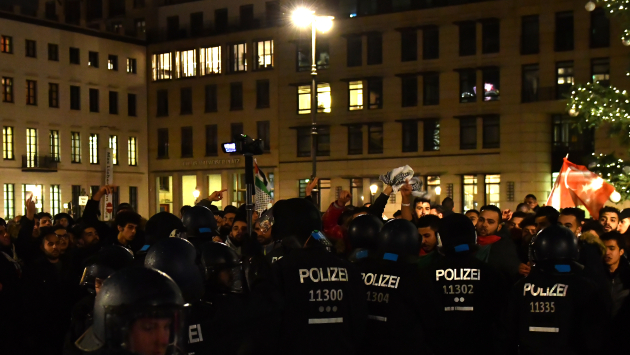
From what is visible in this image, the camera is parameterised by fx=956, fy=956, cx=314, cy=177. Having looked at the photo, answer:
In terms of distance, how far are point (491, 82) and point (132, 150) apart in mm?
26066

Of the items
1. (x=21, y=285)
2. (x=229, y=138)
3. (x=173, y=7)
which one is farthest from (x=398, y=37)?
(x=21, y=285)

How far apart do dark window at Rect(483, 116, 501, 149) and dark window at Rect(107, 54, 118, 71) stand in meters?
25.6

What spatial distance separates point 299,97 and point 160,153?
12162 mm

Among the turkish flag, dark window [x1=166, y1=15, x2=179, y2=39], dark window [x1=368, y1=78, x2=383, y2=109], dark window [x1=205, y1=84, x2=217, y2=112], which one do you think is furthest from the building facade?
the turkish flag

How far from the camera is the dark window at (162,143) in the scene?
2596 inches

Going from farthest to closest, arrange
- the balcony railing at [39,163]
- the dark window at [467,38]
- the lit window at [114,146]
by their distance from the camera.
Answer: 1. the lit window at [114,146]
2. the balcony railing at [39,163]
3. the dark window at [467,38]

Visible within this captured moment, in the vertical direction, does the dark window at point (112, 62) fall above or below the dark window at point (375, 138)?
above

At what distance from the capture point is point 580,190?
19.2 metres

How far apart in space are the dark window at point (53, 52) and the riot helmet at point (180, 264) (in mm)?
56951

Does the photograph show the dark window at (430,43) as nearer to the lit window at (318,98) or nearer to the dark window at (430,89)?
the dark window at (430,89)

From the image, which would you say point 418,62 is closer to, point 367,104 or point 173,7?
point 367,104

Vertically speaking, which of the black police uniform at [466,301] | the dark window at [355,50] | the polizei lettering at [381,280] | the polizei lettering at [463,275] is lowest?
the black police uniform at [466,301]

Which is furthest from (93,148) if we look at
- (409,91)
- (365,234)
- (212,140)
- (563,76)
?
(365,234)

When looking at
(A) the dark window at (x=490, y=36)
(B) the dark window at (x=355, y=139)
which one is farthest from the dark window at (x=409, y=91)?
(A) the dark window at (x=490, y=36)
